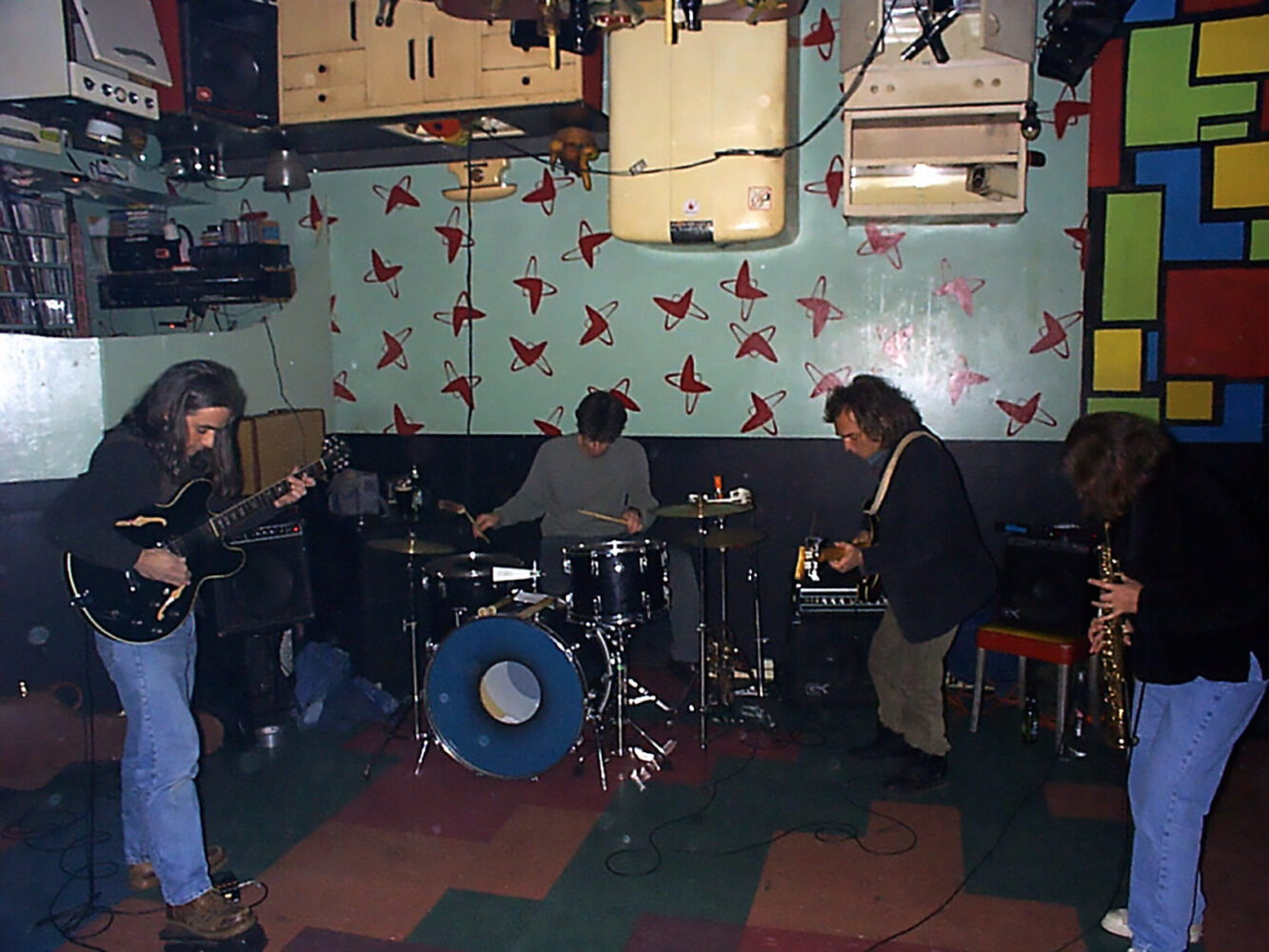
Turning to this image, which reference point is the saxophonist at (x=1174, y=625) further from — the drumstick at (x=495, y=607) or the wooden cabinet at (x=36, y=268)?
the wooden cabinet at (x=36, y=268)

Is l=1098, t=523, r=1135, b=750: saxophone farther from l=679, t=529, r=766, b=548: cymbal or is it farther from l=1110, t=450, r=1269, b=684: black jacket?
l=679, t=529, r=766, b=548: cymbal

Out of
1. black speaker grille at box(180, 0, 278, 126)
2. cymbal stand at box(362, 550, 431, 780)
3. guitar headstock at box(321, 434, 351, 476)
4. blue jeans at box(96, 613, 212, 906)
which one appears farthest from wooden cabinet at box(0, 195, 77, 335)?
blue jeans at box(96, 613, 212, 906)

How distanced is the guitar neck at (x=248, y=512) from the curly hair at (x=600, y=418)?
1488 millimetres

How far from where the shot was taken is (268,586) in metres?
4.41

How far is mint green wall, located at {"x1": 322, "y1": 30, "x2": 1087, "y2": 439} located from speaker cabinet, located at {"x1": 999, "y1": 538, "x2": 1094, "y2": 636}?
2.86ft

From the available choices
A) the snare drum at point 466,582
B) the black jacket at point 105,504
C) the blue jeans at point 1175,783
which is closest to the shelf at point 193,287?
the snare drum at point 466,582

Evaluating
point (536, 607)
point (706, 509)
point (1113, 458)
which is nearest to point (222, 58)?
point (536, 607)

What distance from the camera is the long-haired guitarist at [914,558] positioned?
3760 millimetres

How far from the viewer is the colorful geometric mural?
4.70 m

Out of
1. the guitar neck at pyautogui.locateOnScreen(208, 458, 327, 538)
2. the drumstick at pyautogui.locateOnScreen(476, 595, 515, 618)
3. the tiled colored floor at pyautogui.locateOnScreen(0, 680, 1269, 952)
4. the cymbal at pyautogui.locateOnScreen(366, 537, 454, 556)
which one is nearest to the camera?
the tiled colored floor at pyautogui.locateOnScreen(0, 680, 1269, 952)

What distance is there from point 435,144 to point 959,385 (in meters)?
3.04

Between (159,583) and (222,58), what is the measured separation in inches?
107

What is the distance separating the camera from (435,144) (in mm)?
5250

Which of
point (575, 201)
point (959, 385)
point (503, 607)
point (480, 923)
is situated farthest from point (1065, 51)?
point (480, 923)
